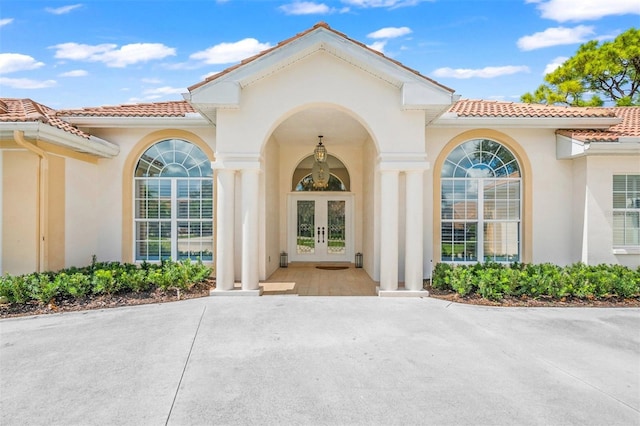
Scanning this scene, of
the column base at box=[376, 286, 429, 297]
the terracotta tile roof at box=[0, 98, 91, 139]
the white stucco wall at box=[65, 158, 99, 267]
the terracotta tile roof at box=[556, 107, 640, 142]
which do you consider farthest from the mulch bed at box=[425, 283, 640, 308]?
the terracotta tile roof at box=[0, 98, 91, 139]

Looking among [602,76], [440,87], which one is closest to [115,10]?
[440,87]

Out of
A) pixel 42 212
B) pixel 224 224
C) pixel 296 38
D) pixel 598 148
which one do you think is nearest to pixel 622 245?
pixel 598 148

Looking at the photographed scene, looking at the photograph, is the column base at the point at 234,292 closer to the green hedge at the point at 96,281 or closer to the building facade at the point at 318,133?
the building facade at the point at 318,133

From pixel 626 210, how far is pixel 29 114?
15783 mm

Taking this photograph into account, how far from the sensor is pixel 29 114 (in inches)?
339

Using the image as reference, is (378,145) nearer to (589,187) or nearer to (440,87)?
(440,87)

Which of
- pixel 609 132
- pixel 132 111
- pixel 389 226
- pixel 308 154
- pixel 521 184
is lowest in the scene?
pixel 389 226

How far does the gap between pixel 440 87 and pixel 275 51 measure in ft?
12.6

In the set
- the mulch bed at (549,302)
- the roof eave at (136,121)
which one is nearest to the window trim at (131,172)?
the roof eave at (136,121)

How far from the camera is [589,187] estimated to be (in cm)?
991

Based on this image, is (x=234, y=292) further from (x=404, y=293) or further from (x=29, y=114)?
(x=29, y=114)

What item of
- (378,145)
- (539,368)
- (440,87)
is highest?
(440,87)

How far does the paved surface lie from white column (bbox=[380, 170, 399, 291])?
1227 mm

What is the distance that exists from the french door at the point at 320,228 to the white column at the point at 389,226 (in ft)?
21.7
